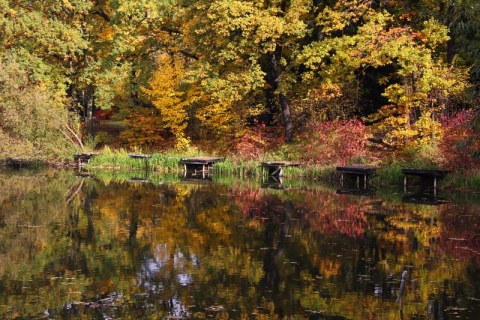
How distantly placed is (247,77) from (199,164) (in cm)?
396

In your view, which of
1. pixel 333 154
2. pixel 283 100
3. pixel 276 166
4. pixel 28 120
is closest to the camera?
pixel 333 154

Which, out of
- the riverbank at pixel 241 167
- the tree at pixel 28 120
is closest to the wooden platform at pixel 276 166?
the riverbank at pixel 241 167

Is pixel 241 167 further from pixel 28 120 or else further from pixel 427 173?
pixel 28 120

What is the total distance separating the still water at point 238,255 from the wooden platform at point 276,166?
5.03 meters

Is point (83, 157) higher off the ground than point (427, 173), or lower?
higher

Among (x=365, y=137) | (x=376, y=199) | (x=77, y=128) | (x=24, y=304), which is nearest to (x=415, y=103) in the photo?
(x=365, y=137)

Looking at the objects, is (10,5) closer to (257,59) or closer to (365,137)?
(257,59)

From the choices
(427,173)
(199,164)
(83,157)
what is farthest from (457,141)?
(83,157)

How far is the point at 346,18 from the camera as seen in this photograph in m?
26.2

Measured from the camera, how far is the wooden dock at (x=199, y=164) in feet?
90.5

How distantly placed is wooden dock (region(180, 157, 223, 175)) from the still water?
6.82 m

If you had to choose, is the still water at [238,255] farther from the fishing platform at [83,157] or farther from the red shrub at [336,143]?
the fishing platform at [83,157]

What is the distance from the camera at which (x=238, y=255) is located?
12203mm

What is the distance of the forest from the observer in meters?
24.6
